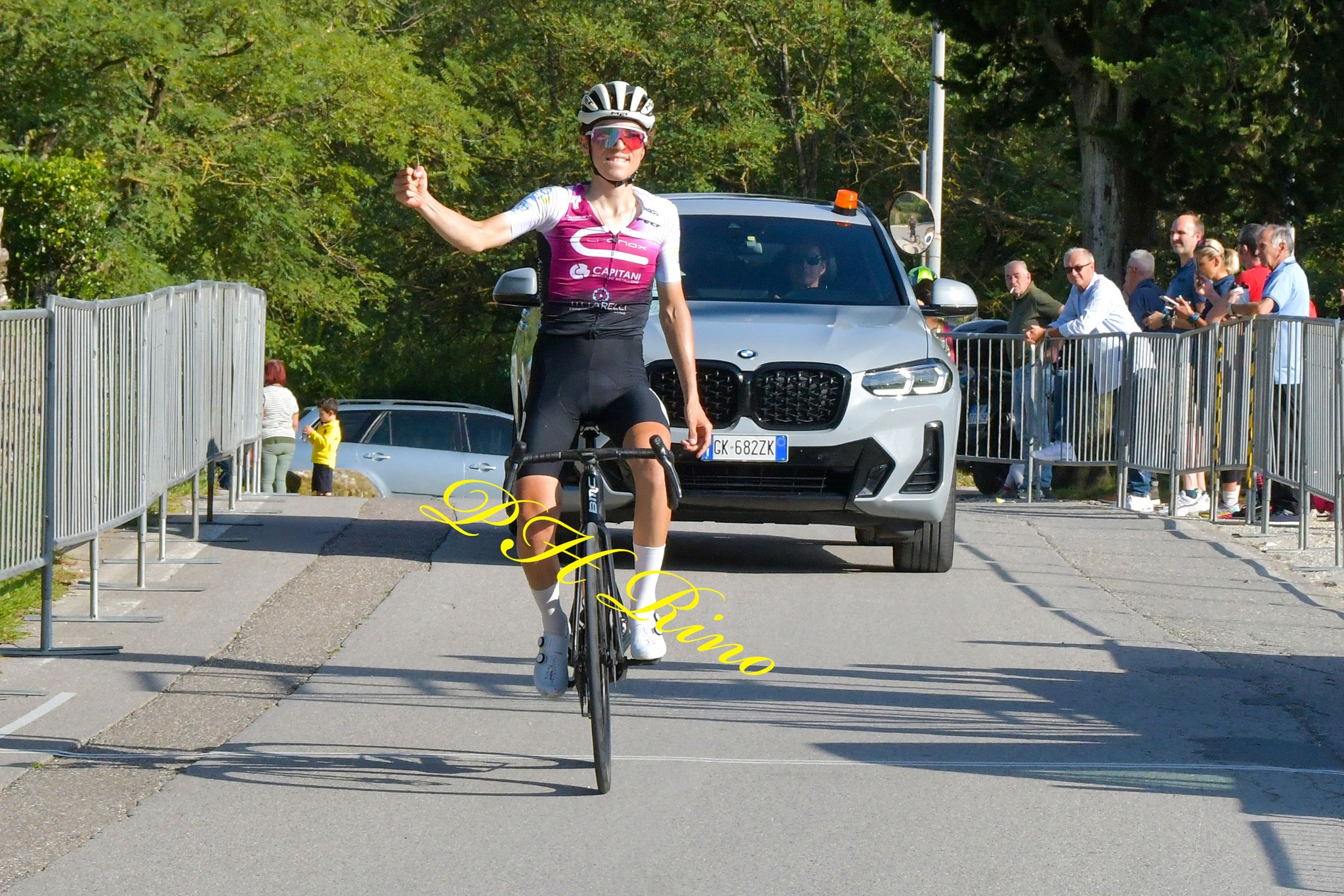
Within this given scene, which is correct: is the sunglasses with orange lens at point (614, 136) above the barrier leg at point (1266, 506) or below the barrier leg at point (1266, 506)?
above

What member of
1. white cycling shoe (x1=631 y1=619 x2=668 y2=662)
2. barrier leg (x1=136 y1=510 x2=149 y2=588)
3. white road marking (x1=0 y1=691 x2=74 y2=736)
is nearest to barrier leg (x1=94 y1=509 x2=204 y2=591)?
barrier leg (x1=136 y1=510 x2=149 y2=588)

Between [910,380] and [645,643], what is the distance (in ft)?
13.7

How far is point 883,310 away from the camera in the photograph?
35.5ft

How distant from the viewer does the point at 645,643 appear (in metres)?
6.36

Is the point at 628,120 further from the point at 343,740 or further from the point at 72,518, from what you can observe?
the point at 72,518

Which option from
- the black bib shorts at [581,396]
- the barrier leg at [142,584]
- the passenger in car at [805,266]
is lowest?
the barrier leg at [142,584]

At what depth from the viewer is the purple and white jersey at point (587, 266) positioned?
635cm

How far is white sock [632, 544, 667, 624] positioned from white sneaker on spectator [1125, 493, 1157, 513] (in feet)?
29.2

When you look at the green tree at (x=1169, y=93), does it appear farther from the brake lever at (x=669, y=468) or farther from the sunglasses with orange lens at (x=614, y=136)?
the brake lever at (x=669, y=468)

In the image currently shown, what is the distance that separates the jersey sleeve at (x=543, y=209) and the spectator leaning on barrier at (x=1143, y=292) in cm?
1046

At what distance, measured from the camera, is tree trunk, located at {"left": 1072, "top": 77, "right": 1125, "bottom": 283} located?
20656 millimetres

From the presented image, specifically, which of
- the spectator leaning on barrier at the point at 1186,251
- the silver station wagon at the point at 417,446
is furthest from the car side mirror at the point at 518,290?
the silver station wagon at the point at 417,446

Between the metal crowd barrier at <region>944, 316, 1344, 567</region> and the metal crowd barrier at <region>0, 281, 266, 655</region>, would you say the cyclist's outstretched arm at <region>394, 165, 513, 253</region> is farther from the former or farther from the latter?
the metal crowd barrier at <region>944, 316, 1344, 567</region>

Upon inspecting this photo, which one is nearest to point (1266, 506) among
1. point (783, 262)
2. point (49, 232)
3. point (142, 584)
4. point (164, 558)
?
point (783, 262)
